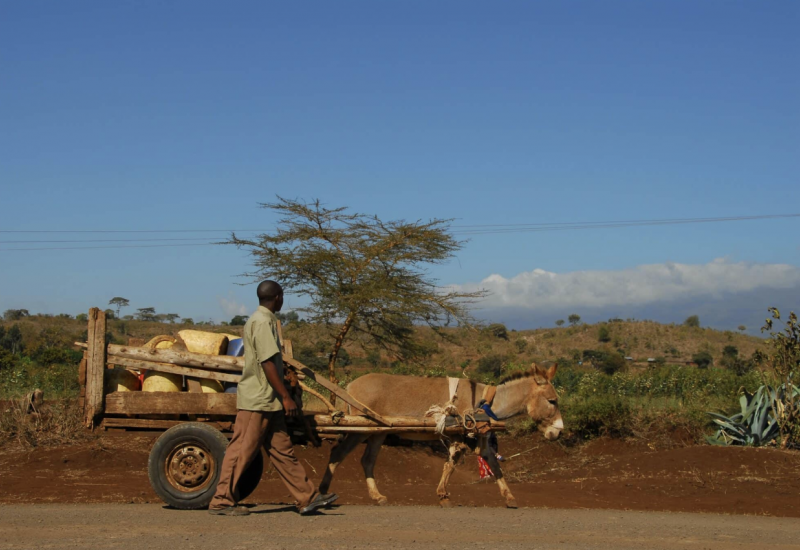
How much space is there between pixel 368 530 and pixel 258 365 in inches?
70.8

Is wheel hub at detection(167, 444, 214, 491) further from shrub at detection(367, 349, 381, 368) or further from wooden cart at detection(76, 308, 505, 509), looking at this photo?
shrub at detection(367, 349, 381, 368)

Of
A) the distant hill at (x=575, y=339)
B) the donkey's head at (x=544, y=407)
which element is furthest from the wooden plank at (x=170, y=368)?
the distant hill at (x=575, y=339)

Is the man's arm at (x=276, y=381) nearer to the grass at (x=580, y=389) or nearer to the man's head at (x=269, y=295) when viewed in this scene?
the man's head at (x=269, y=295)

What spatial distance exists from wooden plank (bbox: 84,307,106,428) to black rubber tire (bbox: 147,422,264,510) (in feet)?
2.27

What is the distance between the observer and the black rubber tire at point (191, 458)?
25.4 feet

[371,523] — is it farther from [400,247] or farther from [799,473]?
[400,247]

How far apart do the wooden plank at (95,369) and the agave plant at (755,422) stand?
11.0m

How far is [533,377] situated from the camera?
9828mm

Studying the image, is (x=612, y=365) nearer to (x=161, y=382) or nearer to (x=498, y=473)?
(x=498, y=473)

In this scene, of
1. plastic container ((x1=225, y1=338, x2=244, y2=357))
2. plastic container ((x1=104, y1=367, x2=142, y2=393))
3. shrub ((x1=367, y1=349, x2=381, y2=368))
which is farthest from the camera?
shrub ((x1=367, y1=349, x2=381, y2=368))

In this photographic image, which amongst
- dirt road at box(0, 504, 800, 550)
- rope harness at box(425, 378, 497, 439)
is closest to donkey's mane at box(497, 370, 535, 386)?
rope harness at box(425, 378, 497, 439)

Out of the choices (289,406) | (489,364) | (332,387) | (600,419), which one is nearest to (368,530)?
(289,406)

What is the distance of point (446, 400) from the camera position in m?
9.63

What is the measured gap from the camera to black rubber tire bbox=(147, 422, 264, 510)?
775 cm
